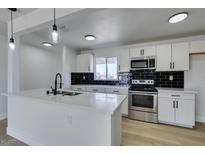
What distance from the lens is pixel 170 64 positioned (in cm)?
335

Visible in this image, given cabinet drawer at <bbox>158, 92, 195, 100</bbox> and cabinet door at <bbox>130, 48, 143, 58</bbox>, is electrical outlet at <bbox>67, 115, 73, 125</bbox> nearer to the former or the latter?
cabinet drawer at <bbox>158, 92, 195, 100</bbox>

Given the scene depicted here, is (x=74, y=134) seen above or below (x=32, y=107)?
below

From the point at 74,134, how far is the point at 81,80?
3362 mm

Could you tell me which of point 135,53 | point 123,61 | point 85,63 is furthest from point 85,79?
point 135,53

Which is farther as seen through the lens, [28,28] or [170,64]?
[170,64]

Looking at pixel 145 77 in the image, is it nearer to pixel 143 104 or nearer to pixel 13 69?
pixel 143 104

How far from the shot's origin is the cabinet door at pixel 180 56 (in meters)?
3.17

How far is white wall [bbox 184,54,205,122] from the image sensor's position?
3.30 meters

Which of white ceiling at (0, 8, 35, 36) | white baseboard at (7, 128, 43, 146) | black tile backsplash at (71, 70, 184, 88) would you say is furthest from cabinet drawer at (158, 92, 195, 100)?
white ceiling at (0, 8, 35, 36)

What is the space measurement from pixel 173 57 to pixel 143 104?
59.4 inches
